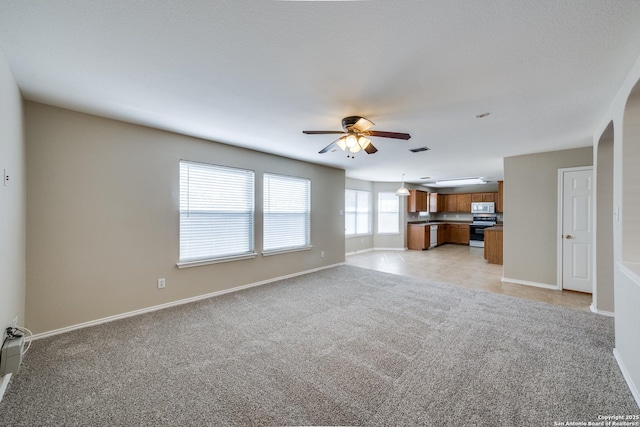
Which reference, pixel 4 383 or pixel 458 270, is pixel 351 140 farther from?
pixel 458 270

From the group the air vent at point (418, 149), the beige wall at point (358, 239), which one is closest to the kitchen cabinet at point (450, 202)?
the beige wall at point (358, 239)

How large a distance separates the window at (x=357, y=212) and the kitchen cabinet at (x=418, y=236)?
1534 mm

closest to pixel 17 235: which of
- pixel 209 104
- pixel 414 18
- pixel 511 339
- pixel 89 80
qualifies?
pixel 89 80

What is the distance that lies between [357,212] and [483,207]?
465cm

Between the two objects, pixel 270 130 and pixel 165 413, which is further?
pixel 270 130

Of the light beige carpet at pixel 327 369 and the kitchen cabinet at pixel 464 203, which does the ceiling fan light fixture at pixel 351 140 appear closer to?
the light beige carpet at pixel 327 369

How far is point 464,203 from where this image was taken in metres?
9.69

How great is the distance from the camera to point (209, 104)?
2.55 m

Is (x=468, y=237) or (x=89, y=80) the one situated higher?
(x=89, y=80)

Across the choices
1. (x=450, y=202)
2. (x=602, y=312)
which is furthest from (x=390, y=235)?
(x=602, y=312)

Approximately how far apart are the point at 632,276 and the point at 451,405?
1669 mm

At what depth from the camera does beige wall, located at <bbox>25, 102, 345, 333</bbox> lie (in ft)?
8.37

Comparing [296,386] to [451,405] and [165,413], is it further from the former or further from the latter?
[451,405]

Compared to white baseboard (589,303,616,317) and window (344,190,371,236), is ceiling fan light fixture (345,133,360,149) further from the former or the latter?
window (344,190,371,236)
